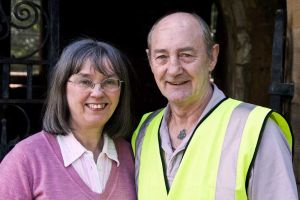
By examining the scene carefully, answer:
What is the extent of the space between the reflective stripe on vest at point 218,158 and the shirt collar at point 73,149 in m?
0.21

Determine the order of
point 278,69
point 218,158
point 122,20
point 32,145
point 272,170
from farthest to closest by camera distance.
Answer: point 122,20 → point 278,69 → point 32,145 → point 218,158 → point 272,170

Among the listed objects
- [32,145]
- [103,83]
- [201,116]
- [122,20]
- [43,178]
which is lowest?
[43,178]

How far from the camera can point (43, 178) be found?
1857mm

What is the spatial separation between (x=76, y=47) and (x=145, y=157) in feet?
1.64

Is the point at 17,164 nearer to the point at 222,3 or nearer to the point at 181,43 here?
the point at 181,43

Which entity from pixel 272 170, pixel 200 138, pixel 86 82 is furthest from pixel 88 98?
pixel 272 170

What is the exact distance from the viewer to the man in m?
1.72

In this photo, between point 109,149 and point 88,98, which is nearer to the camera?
point 88,98

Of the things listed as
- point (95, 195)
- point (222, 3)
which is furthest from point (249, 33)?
point (95, 195)

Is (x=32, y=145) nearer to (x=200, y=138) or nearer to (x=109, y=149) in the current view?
Result: (x=109, y=149)

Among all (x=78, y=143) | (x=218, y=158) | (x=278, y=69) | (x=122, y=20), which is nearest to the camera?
(x=218, y=158)

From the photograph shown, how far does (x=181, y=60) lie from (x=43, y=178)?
65 centimetres

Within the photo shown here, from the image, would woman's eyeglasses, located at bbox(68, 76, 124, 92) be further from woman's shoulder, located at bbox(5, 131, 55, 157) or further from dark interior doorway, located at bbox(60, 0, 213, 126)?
dark interior doorway, located at bbox(60, 0, 213, 126)

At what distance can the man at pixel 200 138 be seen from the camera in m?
1.72
